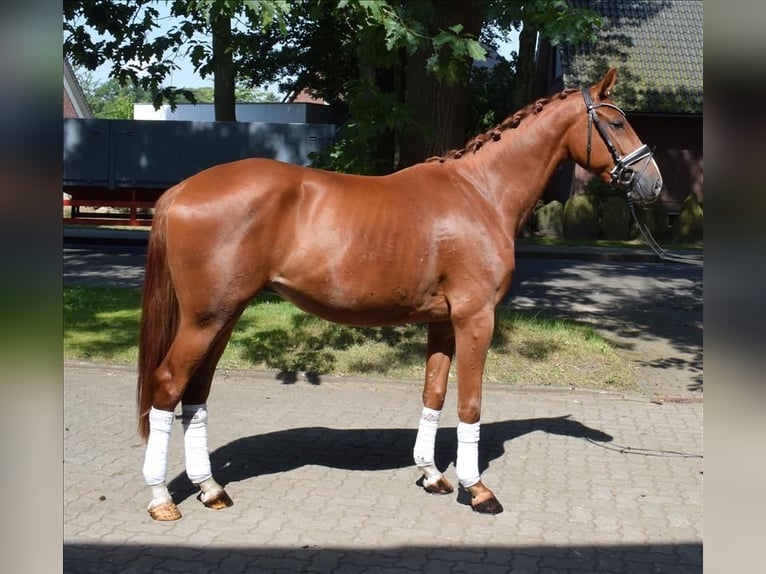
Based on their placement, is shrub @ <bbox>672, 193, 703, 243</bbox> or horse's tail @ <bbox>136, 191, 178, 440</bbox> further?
shrub @ <bbox>672, 193, 703, 243</bbox>

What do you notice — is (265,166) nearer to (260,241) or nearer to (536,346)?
(260,241)

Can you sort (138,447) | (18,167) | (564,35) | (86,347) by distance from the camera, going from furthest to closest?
(86,347) < (564,35) < (138,447) < (18,167)

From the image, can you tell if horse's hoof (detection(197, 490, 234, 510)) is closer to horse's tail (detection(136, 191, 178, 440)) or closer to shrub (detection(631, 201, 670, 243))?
horse's tail (detection(136, 191, 178, 440))

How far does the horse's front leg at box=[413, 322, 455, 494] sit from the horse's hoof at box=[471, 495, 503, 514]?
41 cm

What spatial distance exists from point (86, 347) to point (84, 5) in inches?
199

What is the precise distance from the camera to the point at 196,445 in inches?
198

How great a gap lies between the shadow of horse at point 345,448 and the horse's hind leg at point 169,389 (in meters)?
0.42

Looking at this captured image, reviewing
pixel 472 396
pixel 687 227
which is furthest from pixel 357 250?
pixel 687 227

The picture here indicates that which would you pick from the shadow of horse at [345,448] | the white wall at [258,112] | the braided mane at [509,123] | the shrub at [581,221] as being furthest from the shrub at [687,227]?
the braided mane at [509,123]

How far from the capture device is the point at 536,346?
30.3 ft

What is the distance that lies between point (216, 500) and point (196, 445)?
0.36 m

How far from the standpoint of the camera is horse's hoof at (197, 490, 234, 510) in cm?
501

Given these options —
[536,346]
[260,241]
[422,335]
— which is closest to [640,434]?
[536,346]

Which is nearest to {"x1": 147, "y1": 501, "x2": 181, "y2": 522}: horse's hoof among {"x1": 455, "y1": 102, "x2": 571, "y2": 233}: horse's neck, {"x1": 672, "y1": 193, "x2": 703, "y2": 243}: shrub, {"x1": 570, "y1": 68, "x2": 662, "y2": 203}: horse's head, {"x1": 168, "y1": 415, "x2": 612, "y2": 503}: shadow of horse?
{"x1": 168, "y1": 415, "x2": 612, "y2": 503}: shadow of horse
